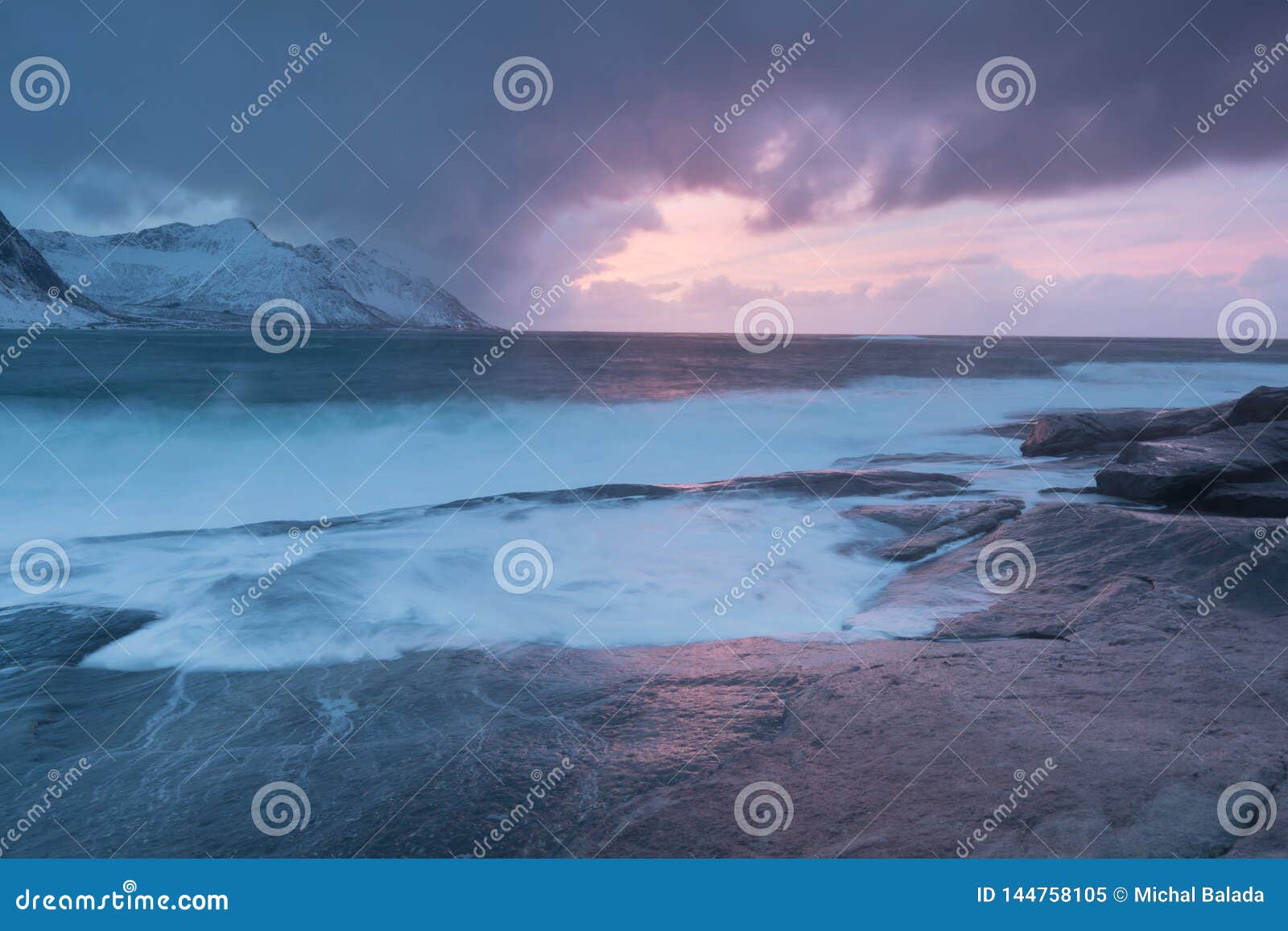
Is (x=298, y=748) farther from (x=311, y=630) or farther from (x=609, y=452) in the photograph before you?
(x=609, y=452)

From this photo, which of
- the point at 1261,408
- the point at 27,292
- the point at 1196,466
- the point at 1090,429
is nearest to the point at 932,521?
the point at 1196,466

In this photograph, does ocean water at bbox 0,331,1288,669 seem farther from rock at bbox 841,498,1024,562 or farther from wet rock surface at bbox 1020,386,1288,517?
wet rock surface at bbox 1020,386,1288,517

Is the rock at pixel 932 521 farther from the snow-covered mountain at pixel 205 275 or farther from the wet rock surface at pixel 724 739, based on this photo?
the snow-covered mountain at pixel 205 275

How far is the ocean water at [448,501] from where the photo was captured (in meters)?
6.59

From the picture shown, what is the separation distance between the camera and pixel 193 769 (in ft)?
13.1

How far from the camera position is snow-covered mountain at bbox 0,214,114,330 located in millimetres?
70188

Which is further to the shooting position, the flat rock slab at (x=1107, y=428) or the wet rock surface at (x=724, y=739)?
the flat rock slab at (x=1107, y=428)

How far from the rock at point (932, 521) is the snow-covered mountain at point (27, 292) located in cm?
7934

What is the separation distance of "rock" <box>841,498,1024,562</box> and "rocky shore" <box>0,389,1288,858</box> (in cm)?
146

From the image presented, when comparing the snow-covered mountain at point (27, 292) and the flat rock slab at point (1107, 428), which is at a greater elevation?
Result: the snow-covered mountain at point (27, 292)

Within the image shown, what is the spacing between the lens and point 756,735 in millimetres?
3996

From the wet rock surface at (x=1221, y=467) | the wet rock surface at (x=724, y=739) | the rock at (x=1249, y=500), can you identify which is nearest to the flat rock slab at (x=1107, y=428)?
the wet rock surface at (x=1221, y=467)

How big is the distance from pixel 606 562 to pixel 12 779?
550 cm

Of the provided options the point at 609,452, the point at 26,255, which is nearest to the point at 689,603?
the point at 609,452
